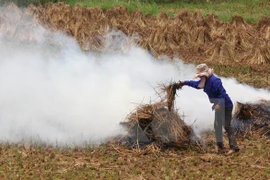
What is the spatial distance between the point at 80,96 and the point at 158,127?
178 centimetres

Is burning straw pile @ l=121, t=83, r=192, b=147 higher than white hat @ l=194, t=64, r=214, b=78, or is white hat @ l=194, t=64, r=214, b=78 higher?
white hat @ l=194, t=64, r=214, b=78

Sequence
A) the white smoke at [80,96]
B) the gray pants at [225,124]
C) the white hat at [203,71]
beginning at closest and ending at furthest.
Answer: the white hat at [203,71] < the gray pants at [225,124] < the white smoke at [80,96]

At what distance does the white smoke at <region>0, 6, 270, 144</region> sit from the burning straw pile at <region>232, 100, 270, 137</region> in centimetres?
40

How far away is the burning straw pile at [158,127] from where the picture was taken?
8648 mm

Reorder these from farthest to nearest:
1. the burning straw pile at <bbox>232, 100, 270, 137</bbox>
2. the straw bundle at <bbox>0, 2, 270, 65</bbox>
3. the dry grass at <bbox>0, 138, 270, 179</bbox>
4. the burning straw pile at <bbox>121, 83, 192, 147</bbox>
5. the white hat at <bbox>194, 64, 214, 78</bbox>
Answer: the straw bundle at <bbox>0, 2, 270, 65</bbox>
the burning straw pile at <bbox>232, 100, 270, 137</bbox>
the burning straw pile at <bbox>121, 83, 192, 147</bbox>
the white hat at <bbox>194, 64, 214, 78</bbox>
the dry grass at <bbox>0, 138, 270, 179</bbox>

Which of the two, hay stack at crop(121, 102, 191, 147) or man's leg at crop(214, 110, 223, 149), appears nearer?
man's leg at crop(214, 110, 223, 149)

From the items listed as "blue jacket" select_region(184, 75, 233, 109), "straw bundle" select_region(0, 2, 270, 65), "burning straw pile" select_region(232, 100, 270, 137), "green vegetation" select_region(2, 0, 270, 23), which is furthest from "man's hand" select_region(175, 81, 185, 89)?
"green vegetation" select_region(2, 0, 270, 23)

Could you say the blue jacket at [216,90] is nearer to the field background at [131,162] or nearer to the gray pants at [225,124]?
the gray pants at [225,124]

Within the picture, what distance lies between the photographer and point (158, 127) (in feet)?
28.5

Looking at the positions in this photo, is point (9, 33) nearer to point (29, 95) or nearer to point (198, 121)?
point (29, 95)

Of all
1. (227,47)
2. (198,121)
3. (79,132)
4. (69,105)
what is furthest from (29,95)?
(227,47)

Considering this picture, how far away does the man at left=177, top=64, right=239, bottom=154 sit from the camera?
830 centimetres

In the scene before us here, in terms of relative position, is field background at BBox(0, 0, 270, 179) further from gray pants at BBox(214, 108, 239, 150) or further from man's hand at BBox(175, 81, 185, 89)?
man's hand at BBox(175, 81, 185, 89)

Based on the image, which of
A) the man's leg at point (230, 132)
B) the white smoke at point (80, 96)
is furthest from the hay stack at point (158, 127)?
the man's leg at point (230, 132)
